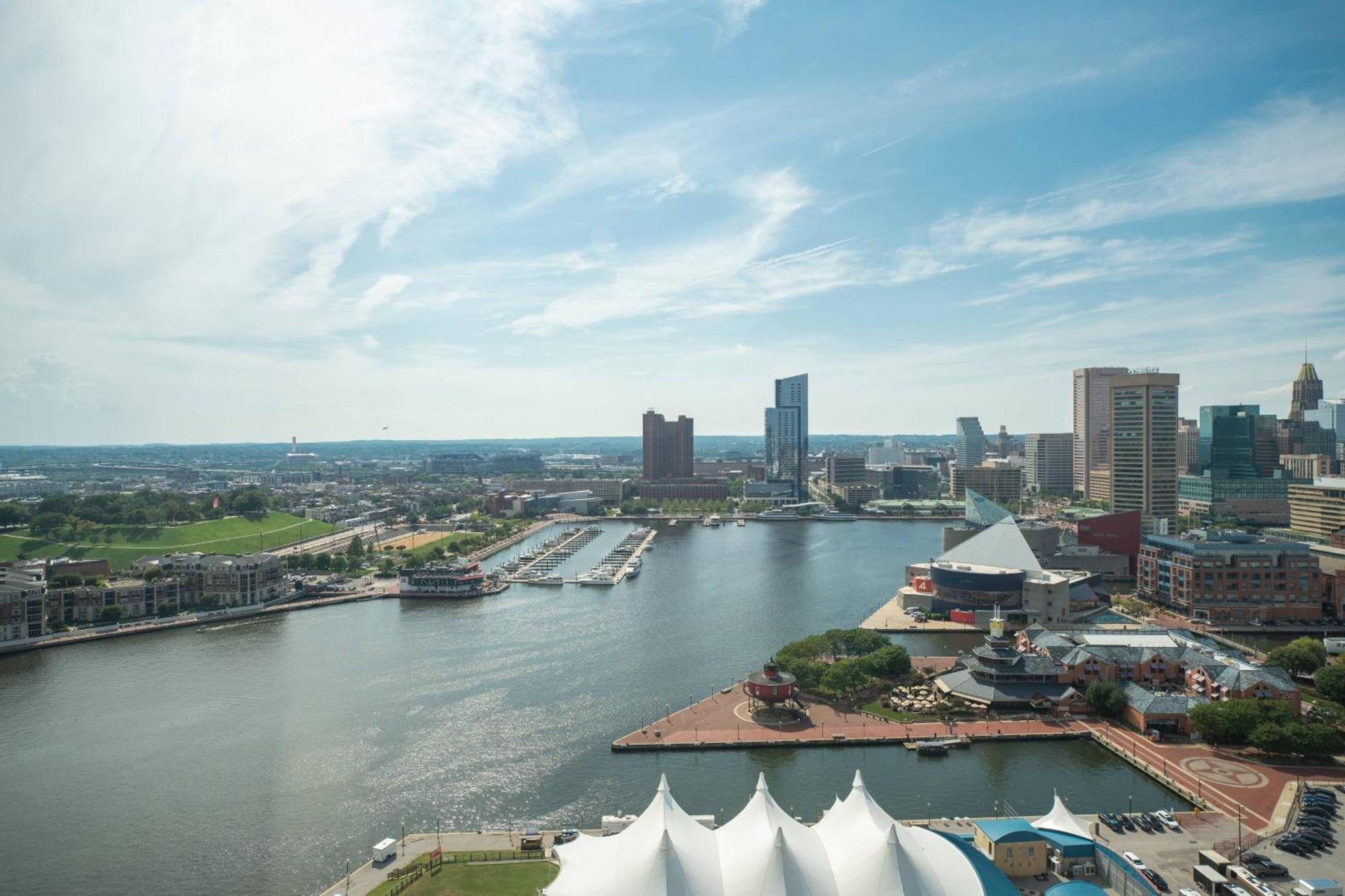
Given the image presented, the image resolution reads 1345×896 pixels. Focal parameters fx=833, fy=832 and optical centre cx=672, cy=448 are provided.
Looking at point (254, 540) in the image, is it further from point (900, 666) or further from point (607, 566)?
point (900, 666)

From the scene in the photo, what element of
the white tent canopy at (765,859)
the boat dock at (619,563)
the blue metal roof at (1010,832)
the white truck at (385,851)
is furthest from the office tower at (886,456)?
the white tent canopy at (765,859)

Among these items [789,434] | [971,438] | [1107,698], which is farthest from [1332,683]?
[971,438]

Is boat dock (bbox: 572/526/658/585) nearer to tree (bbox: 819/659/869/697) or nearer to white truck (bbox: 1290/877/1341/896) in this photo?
tree (bbox: 819/659/869/697)

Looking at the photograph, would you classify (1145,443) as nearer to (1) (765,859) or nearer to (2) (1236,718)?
(2) (1236,718)

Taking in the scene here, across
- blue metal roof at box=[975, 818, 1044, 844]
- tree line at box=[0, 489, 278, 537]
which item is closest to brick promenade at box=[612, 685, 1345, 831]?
blue metal roof at box=[975, 818, 1044, 844]

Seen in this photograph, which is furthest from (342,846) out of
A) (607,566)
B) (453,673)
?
(607,566)

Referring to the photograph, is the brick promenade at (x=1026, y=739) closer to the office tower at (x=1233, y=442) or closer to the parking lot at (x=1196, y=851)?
the parking lot at (x=1196, y=851)
